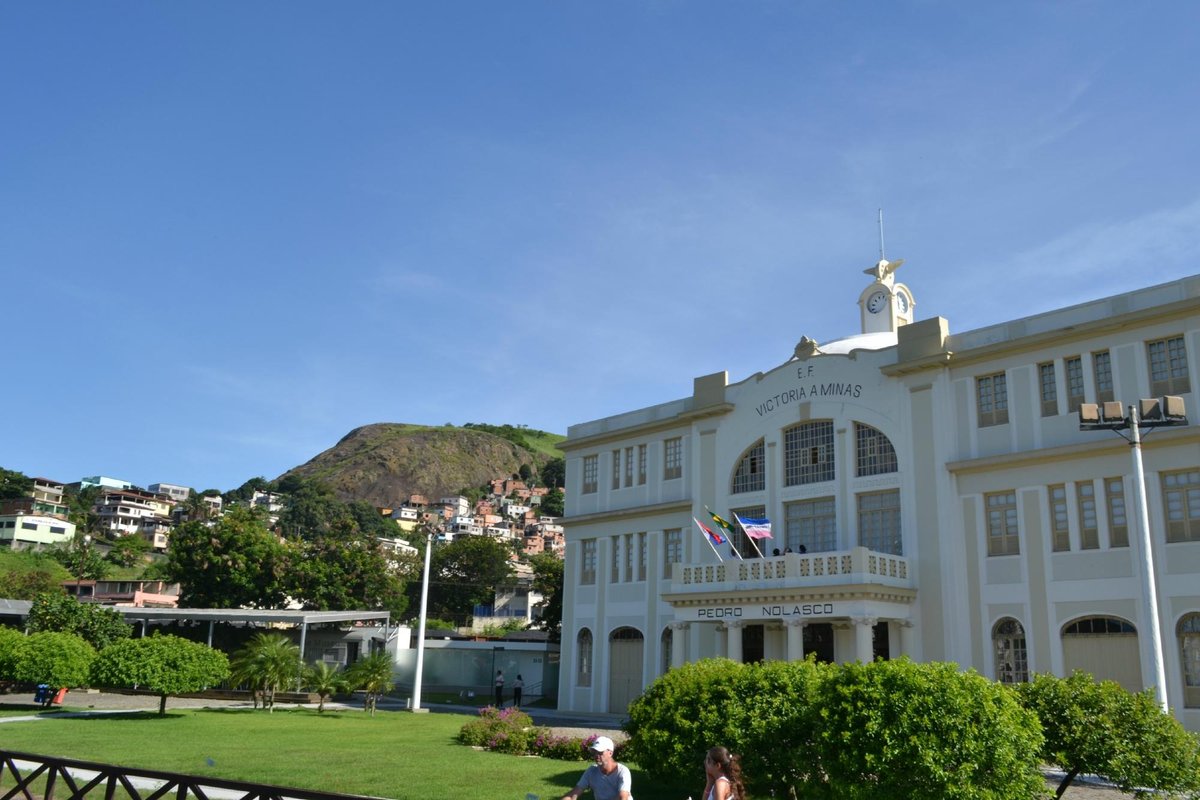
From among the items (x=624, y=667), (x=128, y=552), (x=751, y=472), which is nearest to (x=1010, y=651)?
(x=751, y=472)

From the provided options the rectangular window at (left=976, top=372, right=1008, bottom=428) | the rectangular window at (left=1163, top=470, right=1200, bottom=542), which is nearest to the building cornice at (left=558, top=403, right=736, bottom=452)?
the rectangular window at (left=976, top=372, right=1008, bottom=428)

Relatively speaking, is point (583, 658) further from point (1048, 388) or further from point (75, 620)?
point (75, 620)

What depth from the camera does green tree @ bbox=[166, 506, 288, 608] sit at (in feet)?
208

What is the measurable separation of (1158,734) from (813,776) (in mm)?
4879

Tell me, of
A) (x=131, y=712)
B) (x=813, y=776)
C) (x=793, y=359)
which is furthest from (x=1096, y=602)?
(x=131, y=712)

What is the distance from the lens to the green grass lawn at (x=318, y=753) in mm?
17172

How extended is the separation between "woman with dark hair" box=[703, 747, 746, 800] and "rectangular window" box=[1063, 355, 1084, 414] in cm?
2232

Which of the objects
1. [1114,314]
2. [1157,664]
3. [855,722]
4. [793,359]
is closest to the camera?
[855,722]

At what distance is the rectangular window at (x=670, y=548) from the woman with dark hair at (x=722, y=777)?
27715 millimetres

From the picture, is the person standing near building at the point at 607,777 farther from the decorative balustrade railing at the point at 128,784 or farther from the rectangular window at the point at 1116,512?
the rectangular window at the point at 1116,512

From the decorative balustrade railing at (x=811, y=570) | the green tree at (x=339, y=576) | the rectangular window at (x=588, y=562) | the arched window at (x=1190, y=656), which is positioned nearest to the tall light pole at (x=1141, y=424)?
the arched window at (x=1190, y=656)

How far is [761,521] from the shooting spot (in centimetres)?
3203

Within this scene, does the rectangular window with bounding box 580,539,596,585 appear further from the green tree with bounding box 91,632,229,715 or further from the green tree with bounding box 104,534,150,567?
the green tree with bounding box 104,534,150,567

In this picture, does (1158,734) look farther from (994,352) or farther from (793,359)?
(793,359)
